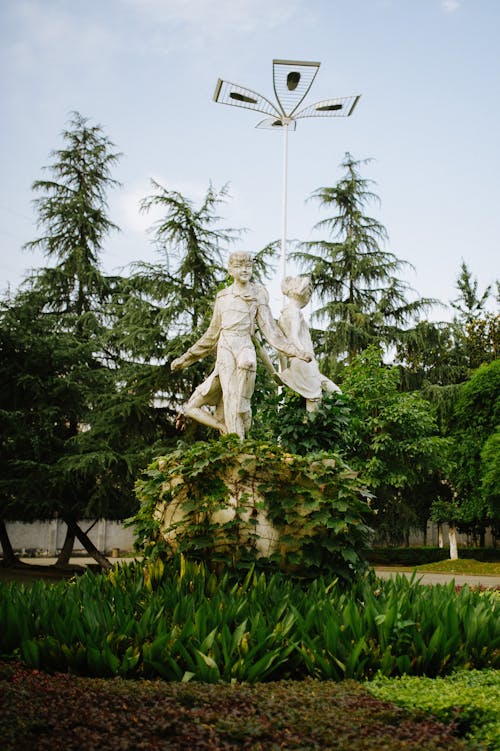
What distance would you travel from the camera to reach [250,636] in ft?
13.0

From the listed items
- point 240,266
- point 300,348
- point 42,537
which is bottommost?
point 42,537

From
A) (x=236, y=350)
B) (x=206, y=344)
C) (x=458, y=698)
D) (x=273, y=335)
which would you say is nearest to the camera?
(x=458, y=698)

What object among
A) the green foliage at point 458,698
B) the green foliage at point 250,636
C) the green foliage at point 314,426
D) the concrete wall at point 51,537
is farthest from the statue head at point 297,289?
the concrete wall at point 51,537

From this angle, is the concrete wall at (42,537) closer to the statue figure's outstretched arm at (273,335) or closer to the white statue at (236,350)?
the white statue at (236,350)

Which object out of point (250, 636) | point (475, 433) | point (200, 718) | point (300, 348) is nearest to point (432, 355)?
point (475, 433)

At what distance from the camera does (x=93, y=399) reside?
661 inches

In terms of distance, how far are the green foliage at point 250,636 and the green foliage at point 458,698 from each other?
0.74ft

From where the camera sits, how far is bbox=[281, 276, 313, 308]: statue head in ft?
25.9

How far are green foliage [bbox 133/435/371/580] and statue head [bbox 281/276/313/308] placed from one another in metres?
2.41

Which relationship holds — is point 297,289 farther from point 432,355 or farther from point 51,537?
point 51,537

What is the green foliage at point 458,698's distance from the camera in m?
3.11

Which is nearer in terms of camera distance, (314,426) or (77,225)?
(314,426)

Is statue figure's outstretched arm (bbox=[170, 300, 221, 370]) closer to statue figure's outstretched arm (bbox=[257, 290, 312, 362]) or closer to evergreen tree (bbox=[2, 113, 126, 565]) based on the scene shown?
statue figure's outstretched arm (bbox=[257, 290, 312, 362])

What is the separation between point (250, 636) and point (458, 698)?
115 centimetres
